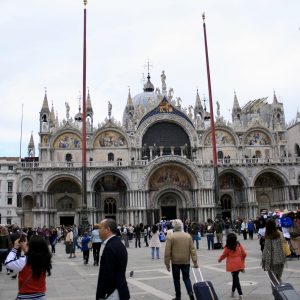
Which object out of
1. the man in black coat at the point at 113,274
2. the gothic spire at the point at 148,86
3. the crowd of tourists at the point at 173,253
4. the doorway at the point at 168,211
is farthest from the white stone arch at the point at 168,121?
the man in black coat at the point at 113,274

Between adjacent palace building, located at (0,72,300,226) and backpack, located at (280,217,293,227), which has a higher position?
adjacent palace building, located at (0,72,300,226)

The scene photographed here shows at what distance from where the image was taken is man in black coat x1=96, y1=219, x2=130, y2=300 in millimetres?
5398

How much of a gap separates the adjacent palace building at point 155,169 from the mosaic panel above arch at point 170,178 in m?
0.12

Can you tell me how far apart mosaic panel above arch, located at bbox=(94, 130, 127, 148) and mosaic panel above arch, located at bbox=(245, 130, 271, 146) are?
49.9 ft

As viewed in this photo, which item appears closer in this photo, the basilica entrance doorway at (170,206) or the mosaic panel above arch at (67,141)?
the basilica entrance doorway at (170,206)

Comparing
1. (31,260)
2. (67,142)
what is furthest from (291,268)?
(67,142)

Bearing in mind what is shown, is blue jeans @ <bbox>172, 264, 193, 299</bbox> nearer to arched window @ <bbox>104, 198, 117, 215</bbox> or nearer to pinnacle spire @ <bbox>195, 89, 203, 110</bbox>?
arched window @ <bbox>104, 198, 117, 215</bbox>

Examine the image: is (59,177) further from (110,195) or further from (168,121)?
(168,121)

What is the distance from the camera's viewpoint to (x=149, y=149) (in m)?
48.9

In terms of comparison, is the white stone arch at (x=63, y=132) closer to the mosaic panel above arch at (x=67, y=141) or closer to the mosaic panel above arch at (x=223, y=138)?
the mosaic panel above arch at (x=67, y=141)

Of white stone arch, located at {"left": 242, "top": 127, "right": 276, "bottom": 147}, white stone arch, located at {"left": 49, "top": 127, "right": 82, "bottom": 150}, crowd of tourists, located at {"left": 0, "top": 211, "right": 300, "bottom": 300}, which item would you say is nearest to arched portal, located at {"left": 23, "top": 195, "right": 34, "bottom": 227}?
white stone arch, located at {"left": 49, "top": 127, "right": 82, "bottom": 150}

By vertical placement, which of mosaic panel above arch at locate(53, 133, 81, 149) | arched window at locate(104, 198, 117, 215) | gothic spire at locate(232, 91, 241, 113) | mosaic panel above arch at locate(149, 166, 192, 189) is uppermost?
gothic spire at locate(232, 91, 241, 113)

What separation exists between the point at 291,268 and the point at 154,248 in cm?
722

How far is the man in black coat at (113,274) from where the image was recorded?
17.7ft
